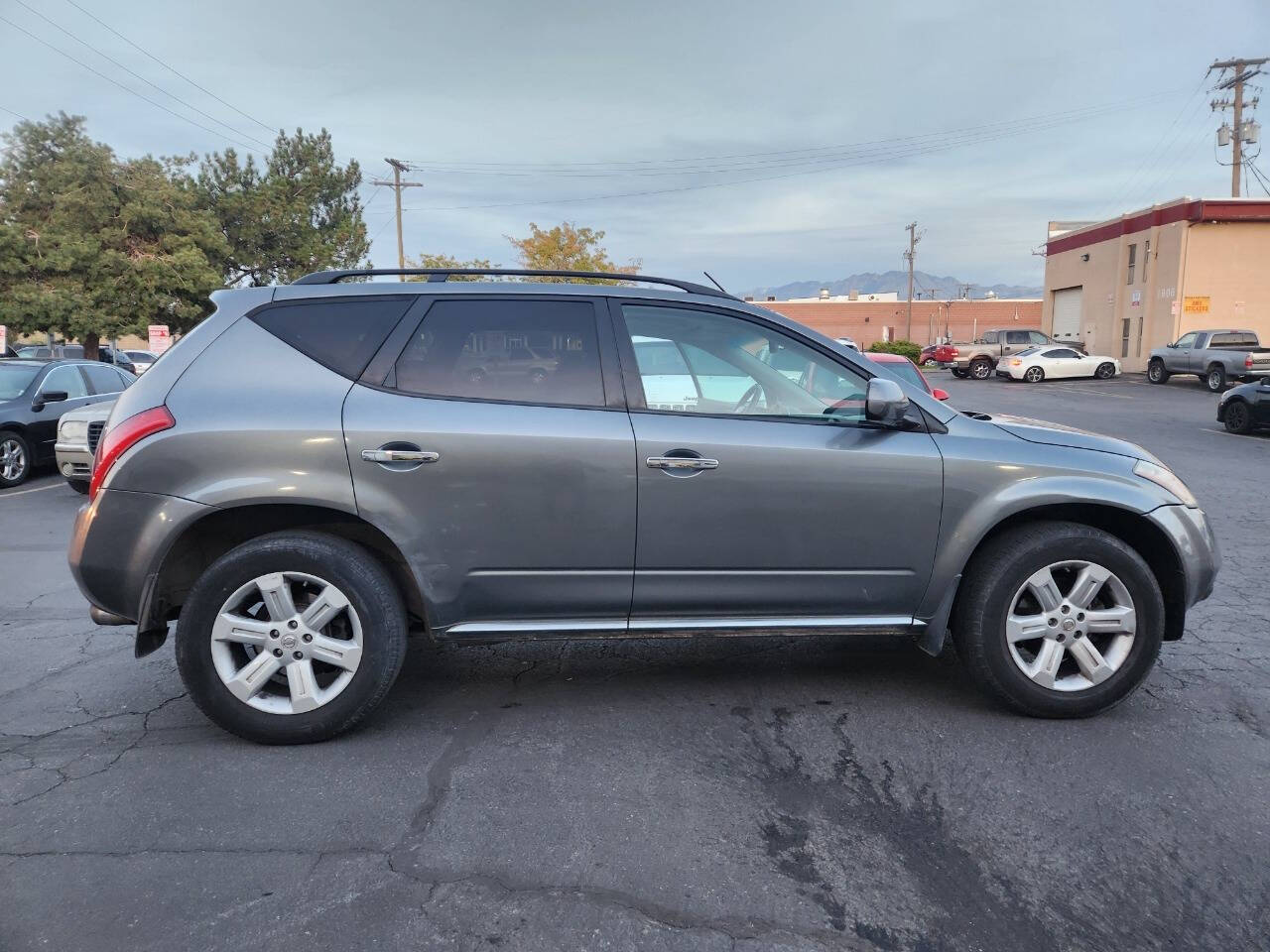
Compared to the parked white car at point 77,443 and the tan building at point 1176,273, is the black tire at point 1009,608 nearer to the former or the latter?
the parked white car at point 77,443

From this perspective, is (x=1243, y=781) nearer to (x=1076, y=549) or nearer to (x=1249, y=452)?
(x=1076, y=549)

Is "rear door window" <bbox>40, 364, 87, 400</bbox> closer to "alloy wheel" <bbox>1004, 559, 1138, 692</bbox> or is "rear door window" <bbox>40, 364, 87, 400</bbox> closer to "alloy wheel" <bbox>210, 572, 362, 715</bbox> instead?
"alloy wheel" <bbox>210, 572, 362, 715</bbox>

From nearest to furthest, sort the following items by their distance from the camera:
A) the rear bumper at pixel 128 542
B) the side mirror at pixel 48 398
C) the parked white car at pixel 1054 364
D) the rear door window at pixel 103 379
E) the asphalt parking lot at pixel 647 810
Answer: the asphalt parking lot at pixel 647 810 → the rear bumper at pixel 128 542 → the side mirror at pixel 48 398 → the rear door window at pixel 103 379 → the parked white car at pixel 1054 364

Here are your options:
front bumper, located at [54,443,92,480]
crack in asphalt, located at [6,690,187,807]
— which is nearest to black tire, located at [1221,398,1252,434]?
crack in asphalt, located at [6,690,187,807]

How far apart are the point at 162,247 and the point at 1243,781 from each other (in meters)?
33.5

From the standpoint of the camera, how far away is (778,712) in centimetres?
388

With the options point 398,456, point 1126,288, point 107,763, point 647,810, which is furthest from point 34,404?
point 1126,288

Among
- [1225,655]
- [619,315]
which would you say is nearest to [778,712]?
[619,315]

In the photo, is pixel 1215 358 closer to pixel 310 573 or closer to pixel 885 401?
pixel 885 401

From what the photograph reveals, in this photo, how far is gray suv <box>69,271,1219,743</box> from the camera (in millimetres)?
3457

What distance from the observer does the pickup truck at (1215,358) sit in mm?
24688

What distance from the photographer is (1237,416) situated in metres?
15.5

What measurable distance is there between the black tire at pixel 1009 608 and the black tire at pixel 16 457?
36.6ft

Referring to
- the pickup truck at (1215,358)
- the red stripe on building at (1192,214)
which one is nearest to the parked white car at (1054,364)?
the pickup truck at (1215,358)
